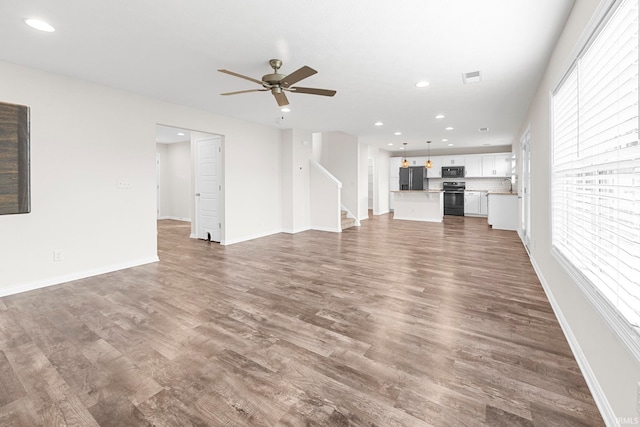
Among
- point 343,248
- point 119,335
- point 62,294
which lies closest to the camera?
point 119,335

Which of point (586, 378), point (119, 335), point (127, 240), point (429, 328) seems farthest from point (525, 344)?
point (127, 240)

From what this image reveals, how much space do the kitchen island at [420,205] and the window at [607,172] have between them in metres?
6.90

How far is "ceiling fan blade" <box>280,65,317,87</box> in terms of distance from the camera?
2758 millimetres

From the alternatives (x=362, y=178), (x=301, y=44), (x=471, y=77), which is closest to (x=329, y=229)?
(x=362, y=178)

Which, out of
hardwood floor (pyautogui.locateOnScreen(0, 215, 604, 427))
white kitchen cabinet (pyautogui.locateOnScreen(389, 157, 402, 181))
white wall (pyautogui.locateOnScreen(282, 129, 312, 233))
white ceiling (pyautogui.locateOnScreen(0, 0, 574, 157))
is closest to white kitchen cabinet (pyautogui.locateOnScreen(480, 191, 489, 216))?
white kitchen cabinet (pyautogui.locateOnScreen(389, 157, 402, 181))

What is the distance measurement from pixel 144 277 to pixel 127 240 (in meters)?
0.87

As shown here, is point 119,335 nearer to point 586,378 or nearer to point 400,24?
point 586,378

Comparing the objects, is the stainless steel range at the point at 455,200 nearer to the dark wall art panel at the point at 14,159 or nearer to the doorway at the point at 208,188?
the doorway at the point at 208,188

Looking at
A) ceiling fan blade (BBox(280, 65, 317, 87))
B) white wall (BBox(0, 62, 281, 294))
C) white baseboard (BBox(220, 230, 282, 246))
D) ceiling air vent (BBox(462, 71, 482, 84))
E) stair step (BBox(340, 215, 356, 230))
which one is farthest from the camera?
stair step (BBox(340, 215, 356, 230))

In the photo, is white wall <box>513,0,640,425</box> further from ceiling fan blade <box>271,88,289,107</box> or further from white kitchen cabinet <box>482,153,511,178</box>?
white kitchen cabinet <box>482,153,511,178</box>

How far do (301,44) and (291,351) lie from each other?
270 cm

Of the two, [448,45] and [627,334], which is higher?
[448,45]

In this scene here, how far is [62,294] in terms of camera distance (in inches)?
130

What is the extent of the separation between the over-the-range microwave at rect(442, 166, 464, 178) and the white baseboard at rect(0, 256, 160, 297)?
32.7 feet
